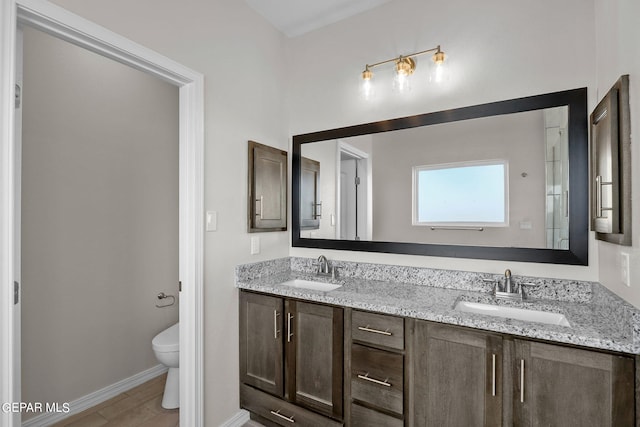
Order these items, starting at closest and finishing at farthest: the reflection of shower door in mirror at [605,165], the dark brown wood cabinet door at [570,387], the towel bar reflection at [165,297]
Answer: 1. the dark brown wood cabinet door at [570,387]
2. the reflection of shower door in mirror at [605,165]
3. the towel bar reflection at [165,297]

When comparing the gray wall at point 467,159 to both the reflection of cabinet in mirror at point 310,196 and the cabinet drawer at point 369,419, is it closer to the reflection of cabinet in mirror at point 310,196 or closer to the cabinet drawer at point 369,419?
the reflection of cabinet in mirror at point 310,196

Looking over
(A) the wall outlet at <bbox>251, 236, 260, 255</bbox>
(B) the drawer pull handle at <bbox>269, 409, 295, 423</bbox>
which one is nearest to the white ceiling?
(A) the wall outlet at <bbox>251, 236, 260, 255</bbox>

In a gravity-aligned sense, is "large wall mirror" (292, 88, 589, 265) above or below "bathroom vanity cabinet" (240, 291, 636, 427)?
above

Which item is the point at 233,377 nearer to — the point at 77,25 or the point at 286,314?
the point at 286,314

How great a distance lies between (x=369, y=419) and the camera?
1.60 m

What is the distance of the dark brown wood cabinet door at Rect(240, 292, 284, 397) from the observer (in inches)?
75.0

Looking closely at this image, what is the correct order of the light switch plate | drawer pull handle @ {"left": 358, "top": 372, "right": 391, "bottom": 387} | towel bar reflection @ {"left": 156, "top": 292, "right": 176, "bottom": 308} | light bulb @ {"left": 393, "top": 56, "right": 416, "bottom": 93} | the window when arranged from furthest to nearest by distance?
towel bar reflection @ {"left": 156, "top": 292, "right": 176, "bottom": 308} → light bulb @ {"left": 393, "top": 56, "right": 416, "bottom": 93} → the light switch plate → the window → drawer pull handle @ {"left": 358, "top": 372, "right": 391, "bottom": 387}

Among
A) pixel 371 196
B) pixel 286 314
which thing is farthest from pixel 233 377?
pixel 371 196

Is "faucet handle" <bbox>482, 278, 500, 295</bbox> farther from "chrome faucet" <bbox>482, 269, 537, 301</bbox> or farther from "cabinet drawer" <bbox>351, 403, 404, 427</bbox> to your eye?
"cabinet drawer" <bbox>351, 403, 404, 427</bbox>

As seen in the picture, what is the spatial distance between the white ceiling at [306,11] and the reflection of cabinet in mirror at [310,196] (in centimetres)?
104

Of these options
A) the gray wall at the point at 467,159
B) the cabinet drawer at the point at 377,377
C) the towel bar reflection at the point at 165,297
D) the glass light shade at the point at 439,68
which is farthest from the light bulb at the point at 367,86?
the towel bar reflection at the point at 165,297

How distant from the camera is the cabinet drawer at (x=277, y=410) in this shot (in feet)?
5.84

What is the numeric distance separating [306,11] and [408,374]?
2.44m

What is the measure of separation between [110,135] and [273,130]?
124cm
